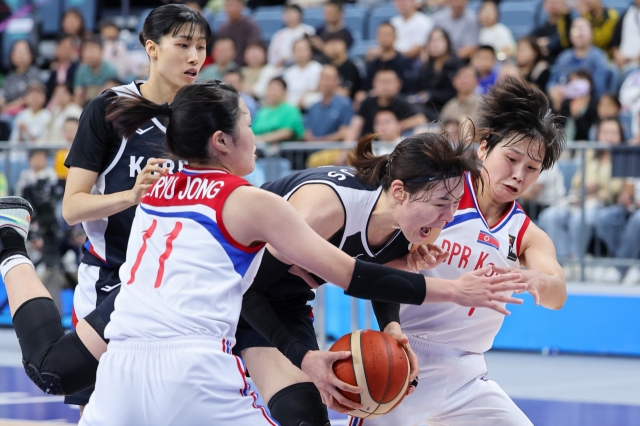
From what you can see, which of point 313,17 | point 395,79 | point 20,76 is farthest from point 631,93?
point 20,76

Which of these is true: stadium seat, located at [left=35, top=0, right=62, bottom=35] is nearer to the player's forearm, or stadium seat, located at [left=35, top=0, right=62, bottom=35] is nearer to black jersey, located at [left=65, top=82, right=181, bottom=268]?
black jersey, located at [left=65, top=82, right=181, bottom=268]

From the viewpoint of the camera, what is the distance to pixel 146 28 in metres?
4.03

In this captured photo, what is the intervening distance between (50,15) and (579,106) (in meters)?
9.12

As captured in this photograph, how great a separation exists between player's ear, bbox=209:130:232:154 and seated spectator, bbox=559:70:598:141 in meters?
6.09

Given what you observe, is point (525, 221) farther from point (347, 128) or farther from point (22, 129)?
point (22, 129)

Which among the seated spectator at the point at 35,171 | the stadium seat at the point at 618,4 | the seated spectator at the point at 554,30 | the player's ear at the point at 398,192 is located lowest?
the seated spectator at the point at 35,171

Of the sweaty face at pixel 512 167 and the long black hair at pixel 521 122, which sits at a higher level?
the long black hair at pixel 521 122

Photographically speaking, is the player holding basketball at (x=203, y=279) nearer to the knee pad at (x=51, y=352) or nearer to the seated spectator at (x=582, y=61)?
the knee pad at (x=51, y=352)

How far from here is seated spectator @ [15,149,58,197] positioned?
8.65 metres

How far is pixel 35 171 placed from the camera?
344 inches

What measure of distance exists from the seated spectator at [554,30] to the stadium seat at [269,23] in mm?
3945

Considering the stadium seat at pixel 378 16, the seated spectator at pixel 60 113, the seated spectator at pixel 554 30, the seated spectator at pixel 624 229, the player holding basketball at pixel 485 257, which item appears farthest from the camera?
the stadium seat at pixel 378 16

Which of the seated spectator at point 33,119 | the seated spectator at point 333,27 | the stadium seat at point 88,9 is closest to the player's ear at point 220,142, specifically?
the seated spectator at point 333,27

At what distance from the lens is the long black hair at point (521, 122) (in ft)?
12.4
